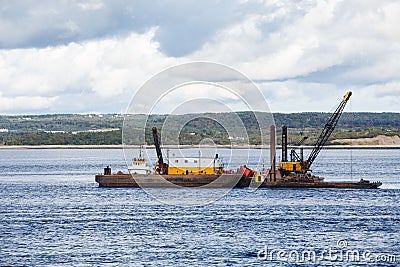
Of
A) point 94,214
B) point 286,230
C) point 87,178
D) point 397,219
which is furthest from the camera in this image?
point 87,178

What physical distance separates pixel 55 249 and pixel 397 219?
2997 centimetres

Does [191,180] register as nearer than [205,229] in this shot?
No

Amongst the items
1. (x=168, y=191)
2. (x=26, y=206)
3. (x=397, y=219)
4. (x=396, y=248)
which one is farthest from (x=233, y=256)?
(x=168, y=191)

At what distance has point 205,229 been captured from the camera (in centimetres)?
6456

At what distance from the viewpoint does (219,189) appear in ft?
333

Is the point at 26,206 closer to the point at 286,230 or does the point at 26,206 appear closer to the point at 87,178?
the point at 286,230
